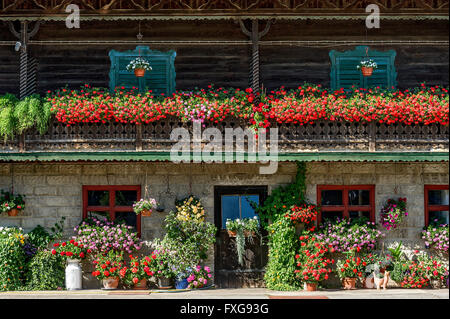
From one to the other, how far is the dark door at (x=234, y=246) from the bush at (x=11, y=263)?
484cm

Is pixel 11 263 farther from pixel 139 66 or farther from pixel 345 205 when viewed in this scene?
pixel 345 205

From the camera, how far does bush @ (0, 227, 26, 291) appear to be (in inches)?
674

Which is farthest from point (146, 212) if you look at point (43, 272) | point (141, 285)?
point (43, 272)

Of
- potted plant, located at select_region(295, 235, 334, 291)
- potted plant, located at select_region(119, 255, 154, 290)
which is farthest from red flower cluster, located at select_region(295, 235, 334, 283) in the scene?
potted plant, located at select_region(119, 255, 154, 290)

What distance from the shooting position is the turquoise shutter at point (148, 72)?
19344 millimetres

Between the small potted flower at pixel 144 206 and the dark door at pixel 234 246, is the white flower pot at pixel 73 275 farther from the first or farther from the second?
the dark door at pixel 234 246

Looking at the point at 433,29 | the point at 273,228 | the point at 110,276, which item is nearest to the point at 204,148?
the point at 273,228

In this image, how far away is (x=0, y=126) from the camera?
57.0 ft

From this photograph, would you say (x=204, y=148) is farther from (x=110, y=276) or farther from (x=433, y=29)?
(x=433, y=29)

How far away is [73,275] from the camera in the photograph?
58.0ft

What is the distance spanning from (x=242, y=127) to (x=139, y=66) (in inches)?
120

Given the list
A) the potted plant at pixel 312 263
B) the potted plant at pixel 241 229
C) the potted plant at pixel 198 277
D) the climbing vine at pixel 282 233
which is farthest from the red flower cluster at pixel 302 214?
the potted plant at pixel 198 277

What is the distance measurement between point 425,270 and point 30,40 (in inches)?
464
